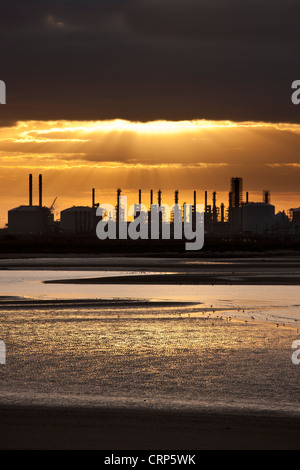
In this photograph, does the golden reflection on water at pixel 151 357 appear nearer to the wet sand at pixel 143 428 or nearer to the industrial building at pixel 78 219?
the wet sand at pixel 143 428

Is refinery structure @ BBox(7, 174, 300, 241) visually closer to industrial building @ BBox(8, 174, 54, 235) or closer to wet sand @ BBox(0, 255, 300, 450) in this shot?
industrial building @ BBox(8, 174, 54, 235)

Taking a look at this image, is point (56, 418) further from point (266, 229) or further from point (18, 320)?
point (266, 229)

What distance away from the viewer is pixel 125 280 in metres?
42.9

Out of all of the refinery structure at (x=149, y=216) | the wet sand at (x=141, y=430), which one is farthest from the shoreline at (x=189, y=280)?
the refinery structure at (x=149, y=216)

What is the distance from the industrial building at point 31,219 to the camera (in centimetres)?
17812

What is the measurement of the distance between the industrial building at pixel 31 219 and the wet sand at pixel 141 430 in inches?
6630

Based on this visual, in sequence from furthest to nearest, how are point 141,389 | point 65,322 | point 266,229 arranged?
point 266,229
point 65,322
point 141,389

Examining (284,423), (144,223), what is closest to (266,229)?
(144,223)

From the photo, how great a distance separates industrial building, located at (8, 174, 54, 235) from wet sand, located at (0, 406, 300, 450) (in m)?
168

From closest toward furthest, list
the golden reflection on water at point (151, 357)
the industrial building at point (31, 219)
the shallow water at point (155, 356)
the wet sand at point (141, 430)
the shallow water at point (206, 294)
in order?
the wet sand at point (141, 430) → the shallow water at point (155, 356) → the golden reflection on water at point (151, 357) → the shallow water at point (206, 294) → the industrial building at point (31, 219)

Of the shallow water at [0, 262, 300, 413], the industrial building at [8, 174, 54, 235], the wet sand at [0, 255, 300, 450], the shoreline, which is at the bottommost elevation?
the shoreline

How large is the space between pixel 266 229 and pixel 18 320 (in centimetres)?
16077

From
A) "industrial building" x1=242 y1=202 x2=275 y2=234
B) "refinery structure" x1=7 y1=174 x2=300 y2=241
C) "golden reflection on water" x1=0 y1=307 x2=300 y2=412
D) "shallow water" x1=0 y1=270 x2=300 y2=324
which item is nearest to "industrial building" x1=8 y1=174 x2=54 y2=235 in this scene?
"refinery structure" x1=7 y1=174 x2=300 y2=241

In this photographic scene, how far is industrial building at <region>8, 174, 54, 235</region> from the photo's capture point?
178 meters
